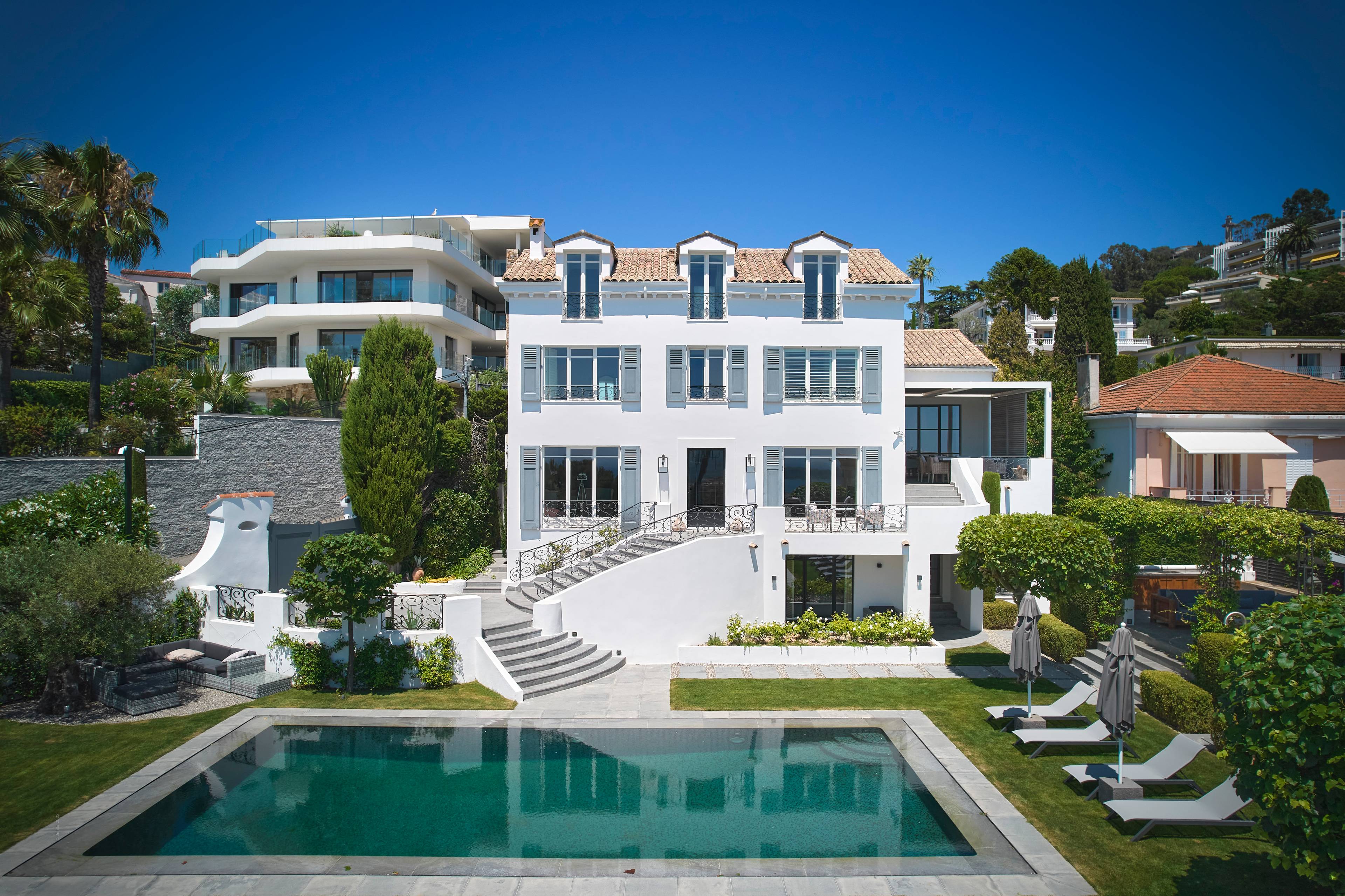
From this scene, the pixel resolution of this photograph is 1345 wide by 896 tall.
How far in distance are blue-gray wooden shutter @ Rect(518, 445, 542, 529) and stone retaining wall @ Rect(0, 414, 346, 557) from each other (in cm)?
725

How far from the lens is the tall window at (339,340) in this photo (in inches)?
1344

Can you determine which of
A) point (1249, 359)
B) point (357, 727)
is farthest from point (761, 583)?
point (1249, 359)

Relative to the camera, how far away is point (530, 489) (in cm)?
2452

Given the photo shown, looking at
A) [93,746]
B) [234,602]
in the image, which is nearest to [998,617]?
[234,602]

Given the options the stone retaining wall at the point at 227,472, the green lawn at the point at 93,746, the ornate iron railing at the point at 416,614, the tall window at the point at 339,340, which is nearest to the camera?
the green lawn at the point at 93,746

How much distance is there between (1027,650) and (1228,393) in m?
22.6

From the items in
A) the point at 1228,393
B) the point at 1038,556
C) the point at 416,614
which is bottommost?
the point at 416,614

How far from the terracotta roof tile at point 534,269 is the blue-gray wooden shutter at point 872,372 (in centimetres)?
1084

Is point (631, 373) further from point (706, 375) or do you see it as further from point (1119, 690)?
point (1119, 690)

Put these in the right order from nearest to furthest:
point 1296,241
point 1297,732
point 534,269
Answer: point 1297,732 → point 534,269 → point 1296,241

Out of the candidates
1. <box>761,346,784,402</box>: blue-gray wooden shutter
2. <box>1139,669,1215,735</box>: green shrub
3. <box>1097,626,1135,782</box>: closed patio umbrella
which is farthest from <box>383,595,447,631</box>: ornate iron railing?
<box>1139,669,1215,735</box>: green shrub

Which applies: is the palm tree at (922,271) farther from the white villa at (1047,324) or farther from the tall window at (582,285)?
the tall window at (582,285)

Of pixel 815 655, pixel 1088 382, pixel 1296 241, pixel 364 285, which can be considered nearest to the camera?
pixel 815 655

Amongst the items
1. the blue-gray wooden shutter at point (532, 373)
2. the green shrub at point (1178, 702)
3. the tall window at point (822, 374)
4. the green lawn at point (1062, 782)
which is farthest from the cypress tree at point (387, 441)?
the green shrub at point (1178, 702)
